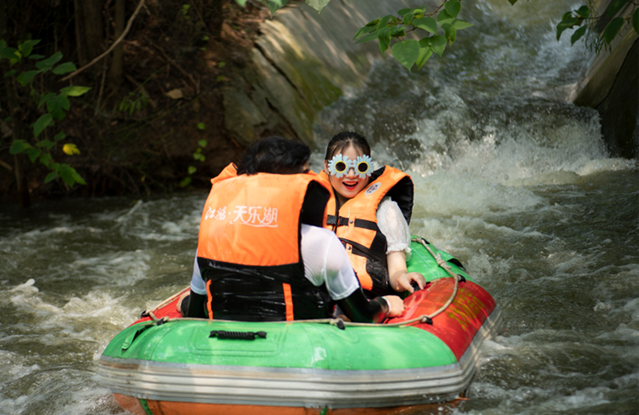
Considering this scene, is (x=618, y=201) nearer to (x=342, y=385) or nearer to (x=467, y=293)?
(x=467, y=293)

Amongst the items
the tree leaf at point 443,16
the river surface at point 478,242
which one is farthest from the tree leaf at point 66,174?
the tree leaf at point 443,16

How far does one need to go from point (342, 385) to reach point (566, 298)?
1.91m

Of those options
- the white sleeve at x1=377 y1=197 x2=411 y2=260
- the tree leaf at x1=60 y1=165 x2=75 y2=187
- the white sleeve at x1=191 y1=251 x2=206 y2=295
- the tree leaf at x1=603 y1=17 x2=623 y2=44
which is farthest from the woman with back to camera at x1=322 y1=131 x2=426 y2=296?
the tree leaf at x1=60 y1=165 x2=75 y2=187

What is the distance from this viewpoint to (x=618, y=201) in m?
4.77

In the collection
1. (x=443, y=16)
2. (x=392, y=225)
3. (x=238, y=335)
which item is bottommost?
(x=238, y=335)

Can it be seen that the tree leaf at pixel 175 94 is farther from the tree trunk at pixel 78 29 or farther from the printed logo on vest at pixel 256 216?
the printed logo on vest at pixel 256 216

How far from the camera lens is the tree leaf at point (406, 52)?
5.79 feet

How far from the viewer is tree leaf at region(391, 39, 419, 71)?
1766 mm

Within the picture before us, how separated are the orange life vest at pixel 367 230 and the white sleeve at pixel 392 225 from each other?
0.14ft

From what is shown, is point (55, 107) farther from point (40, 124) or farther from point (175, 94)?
point (175, 94)

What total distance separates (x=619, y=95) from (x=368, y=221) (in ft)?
15.4

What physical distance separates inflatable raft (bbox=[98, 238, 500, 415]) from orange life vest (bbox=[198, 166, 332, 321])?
0.24 feet

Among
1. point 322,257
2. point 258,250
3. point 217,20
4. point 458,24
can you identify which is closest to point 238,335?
point 258,250

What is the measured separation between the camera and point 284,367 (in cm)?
196
